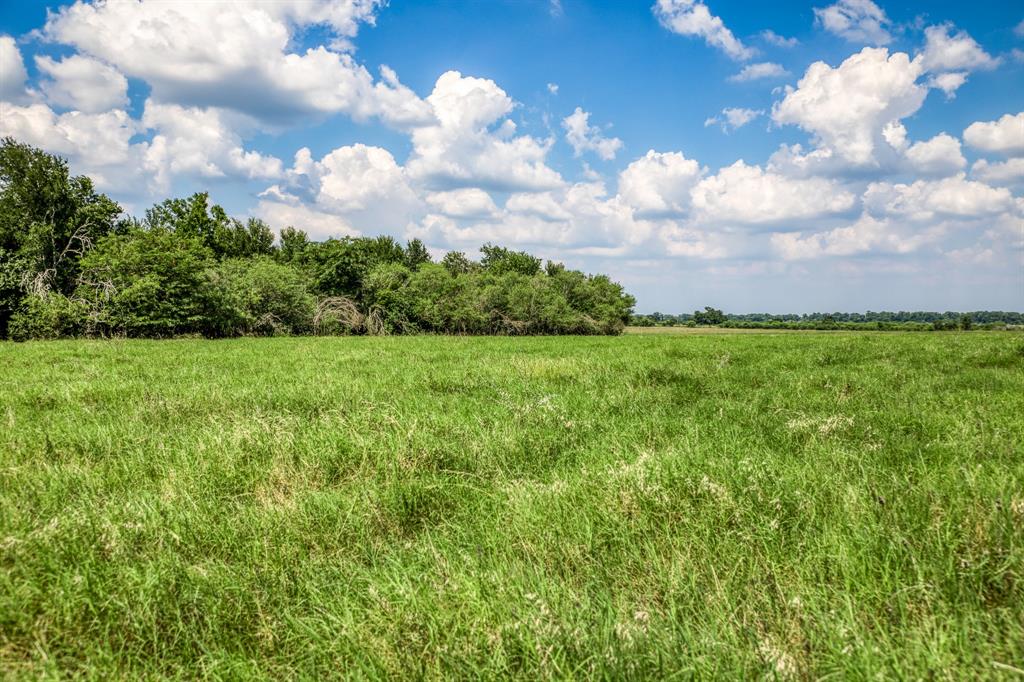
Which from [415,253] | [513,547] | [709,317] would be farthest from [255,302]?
[709,317]

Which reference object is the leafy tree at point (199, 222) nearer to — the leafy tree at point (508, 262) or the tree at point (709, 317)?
the leafy tree at point (508, 262)

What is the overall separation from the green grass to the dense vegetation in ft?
112

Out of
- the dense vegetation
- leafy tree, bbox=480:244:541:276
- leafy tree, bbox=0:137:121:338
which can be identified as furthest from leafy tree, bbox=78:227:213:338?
leafy tree, bbox=480:244:541:276

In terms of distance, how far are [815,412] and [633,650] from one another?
617 cm

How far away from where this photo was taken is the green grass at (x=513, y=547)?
197 cm

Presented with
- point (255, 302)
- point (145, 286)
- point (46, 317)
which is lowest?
point (46, 317)

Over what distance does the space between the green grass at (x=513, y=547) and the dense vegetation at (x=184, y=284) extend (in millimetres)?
34251

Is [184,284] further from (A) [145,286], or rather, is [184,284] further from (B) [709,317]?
(B) [709,317]

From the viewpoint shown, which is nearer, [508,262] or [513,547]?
[513,547]

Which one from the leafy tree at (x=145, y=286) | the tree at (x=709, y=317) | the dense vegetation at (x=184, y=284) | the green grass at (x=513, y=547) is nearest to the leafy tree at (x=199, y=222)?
the dense vegetation at (x=184, y=284)

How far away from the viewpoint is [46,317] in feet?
95.2

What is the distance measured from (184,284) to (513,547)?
4190 centimetres

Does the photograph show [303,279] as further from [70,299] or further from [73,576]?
[73,576]

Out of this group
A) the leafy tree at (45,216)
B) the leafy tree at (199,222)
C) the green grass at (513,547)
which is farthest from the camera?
the leafy tree at (199,222)
